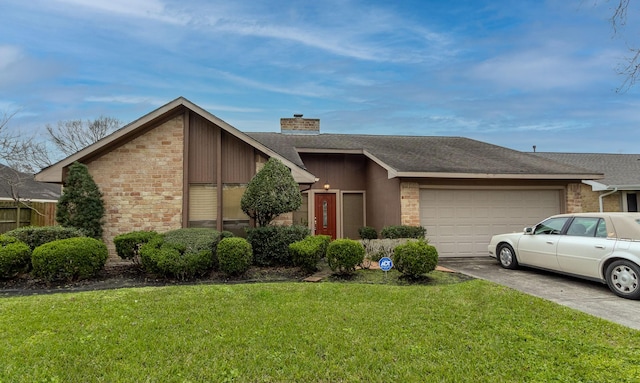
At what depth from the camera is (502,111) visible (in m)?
17.9

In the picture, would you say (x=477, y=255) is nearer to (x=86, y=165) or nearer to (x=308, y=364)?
(x=308, y=364)

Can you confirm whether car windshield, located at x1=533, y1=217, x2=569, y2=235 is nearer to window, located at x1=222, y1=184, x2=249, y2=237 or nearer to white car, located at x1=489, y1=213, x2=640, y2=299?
white car, located at x1=489, y1=213, x2=640, y2=299

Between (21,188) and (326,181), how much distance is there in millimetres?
18614

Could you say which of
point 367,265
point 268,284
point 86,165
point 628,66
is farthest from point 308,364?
point 86,165

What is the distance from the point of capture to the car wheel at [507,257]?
344 inches

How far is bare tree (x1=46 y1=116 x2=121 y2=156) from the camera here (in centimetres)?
2603

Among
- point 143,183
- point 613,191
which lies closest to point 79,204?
point 143,183

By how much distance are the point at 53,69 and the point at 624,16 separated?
1823 centimetres

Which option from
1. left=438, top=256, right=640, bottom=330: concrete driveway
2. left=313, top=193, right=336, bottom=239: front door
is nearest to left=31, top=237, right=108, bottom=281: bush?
left=313, top=193, right=336, bottom=239: front door

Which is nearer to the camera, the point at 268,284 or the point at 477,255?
the point at 268,284

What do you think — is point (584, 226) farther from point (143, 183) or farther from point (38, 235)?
point (38, 235)

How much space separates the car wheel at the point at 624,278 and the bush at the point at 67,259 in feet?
33.6

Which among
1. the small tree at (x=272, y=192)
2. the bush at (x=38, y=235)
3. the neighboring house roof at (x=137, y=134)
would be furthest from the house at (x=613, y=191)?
the bush at (x=38, y=235)

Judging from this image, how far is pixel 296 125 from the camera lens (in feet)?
50.4
